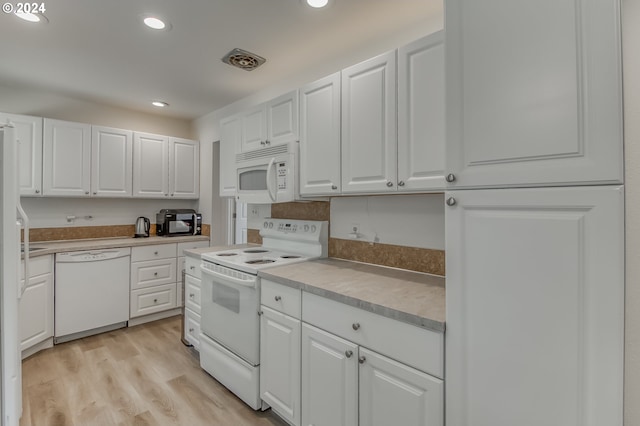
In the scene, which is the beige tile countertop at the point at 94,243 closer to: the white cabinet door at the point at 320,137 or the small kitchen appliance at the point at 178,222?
the small kitchen appliance at the point at 178,222

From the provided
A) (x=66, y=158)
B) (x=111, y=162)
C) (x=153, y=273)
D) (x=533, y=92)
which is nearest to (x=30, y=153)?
(x=66, y=158)

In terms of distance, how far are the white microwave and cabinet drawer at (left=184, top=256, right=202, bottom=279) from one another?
670 millimetres

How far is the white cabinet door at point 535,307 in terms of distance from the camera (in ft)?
2.74

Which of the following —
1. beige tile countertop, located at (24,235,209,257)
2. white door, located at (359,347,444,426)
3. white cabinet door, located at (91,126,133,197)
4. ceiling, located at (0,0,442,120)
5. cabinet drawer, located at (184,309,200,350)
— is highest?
ceiling, located at (0,0,442,120)

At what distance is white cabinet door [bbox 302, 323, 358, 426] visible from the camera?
1.44 m

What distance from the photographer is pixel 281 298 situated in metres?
1.82

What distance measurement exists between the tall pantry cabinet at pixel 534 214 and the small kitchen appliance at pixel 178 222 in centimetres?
368

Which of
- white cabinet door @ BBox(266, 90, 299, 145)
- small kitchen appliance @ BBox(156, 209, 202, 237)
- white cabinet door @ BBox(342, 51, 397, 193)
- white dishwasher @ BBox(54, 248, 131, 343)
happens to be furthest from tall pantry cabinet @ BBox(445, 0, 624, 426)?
small kitchen appliance @ BBox(156, 209, 202, 237)

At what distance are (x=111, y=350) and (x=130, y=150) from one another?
7.26 feet

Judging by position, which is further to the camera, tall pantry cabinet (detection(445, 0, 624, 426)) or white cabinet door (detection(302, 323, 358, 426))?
white cabinet door (detection(302, 323, 358, 426))

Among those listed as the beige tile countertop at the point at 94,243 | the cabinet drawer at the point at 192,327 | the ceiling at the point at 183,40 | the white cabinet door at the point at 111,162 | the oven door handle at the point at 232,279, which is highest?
the ceiling at the point at 183,40

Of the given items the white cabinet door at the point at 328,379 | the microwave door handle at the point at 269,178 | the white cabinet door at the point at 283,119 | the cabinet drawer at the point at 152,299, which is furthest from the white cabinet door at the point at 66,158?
the white cabinet door at the point at 328,379

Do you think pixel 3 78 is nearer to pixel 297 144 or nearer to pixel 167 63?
pixel 167 63

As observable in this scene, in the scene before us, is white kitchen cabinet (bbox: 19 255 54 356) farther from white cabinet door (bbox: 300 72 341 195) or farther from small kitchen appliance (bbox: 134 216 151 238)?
white cabinet door (bbox: 300 72 341 195)
